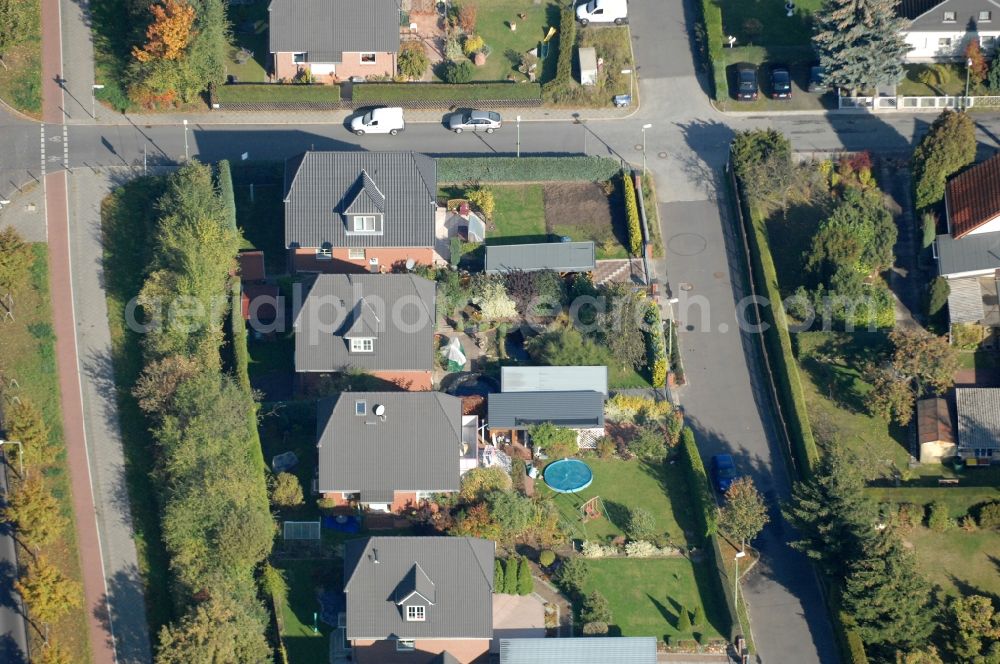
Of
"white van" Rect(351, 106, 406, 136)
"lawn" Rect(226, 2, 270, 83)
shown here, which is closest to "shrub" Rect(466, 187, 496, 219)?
"white van" Rect(351, 106, 406, 136)

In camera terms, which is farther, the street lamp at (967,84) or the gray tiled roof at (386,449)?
the street lamp at (967,84)

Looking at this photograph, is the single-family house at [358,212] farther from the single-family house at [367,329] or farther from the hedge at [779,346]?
the hedge at [779,346]

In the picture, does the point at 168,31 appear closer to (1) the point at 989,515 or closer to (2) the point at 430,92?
(2) the point at 430,92

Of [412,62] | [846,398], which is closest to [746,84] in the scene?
[412,62]

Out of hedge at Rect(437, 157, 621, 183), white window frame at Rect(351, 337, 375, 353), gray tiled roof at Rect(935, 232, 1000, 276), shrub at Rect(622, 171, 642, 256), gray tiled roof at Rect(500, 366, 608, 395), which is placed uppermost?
hedge at Rect(437, 157, 621, 183)

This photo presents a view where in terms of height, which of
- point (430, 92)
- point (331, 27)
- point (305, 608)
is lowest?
point (305, 608)

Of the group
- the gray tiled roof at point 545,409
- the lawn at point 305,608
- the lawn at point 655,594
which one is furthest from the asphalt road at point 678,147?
the lawn at point 305,608

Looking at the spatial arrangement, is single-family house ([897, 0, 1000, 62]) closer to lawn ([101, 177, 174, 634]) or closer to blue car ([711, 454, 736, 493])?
blue car ([711, 454, 736, 493])
